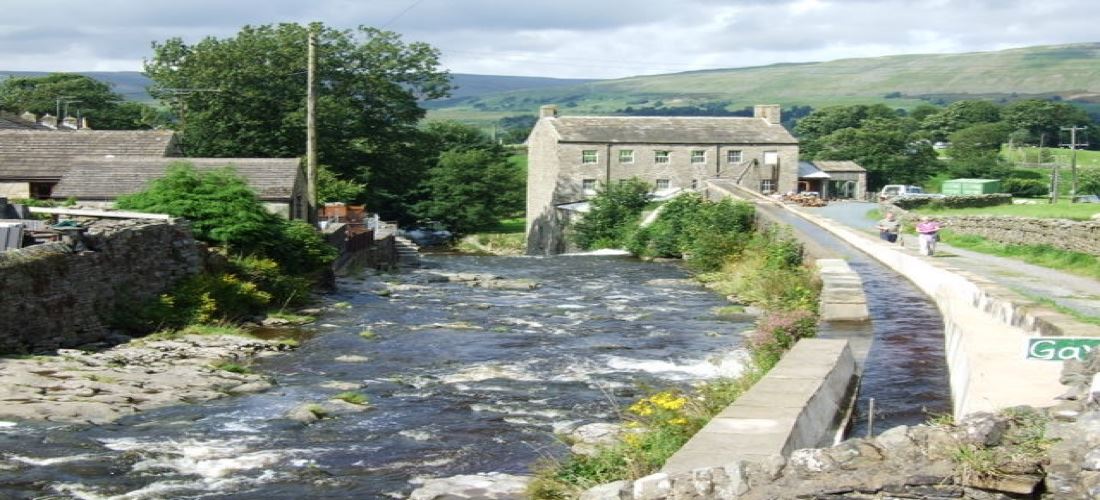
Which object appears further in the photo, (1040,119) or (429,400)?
(1040,119)

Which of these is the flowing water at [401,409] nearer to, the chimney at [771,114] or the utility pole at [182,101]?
the utility pole at [182,101]

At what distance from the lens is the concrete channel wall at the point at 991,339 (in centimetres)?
1139

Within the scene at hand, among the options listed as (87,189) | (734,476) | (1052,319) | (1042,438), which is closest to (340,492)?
(734,476)

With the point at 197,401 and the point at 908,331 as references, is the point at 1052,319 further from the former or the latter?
the point at 197,401

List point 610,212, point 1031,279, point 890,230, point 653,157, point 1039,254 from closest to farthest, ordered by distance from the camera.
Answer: point 1031,279
point 1039,254
point 890,230
point 610,212
point 653,157

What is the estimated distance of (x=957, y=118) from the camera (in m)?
166

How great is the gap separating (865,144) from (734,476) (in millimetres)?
96229

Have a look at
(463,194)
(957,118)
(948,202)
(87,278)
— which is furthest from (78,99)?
(957,118)

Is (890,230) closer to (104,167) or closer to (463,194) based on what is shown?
(104,167)

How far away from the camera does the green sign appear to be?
9562 millimetres

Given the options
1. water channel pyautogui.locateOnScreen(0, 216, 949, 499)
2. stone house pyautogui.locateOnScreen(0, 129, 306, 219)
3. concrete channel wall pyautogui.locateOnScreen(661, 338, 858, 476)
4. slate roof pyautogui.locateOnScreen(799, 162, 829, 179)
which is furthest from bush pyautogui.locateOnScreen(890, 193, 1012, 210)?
concrete channel wall pyautogui.locateOnScreen(661, 338, 858, 476)

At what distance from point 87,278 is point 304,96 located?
42.7 m

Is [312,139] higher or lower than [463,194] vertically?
higher

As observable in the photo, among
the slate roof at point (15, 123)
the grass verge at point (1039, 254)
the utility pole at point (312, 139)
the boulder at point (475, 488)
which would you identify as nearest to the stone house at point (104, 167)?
the utility pole at point (312, 139)
